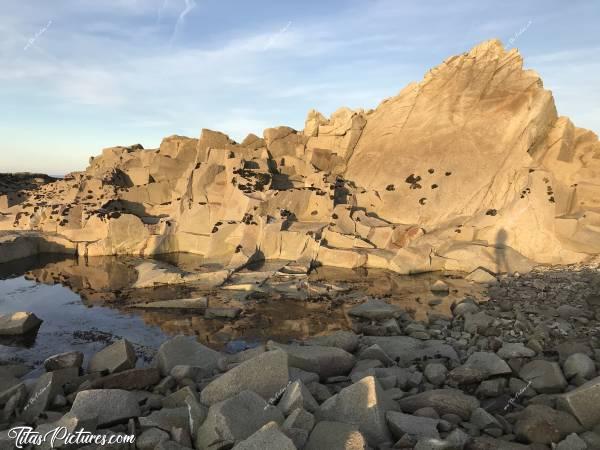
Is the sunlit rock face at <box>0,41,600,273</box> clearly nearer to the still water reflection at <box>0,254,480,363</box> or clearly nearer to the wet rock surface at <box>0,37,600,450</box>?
the wet rock surface at <box>0,37,600,450</box>

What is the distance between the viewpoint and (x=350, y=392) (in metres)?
10.3

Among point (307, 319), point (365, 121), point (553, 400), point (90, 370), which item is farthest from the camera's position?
point (365, 121)

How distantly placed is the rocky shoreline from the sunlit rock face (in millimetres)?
17976

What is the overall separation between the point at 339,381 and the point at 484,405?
4432mm

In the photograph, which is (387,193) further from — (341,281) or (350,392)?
(350,392)

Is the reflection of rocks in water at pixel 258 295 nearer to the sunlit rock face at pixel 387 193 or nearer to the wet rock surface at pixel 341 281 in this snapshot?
the wet rock surface at pixel 341 281

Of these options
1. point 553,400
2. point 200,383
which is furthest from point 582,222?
point 200,383

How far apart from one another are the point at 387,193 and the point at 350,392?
40.8 meters

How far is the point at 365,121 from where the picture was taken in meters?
60.0

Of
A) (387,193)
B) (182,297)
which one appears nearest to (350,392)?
(182,297)

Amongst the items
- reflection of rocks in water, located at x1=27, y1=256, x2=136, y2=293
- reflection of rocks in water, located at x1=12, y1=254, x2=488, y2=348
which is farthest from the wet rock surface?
reflection of rocks in water, located at x1=27, y1=256, x2=136, y2=293

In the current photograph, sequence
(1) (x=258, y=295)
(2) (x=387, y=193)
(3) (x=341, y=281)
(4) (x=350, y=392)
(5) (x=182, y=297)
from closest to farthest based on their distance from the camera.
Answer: (4) (x=350, y=392) → (5) (x=182, y=297) → (1) (x=258, y=295) → (3) (x=341, y=281) → (2) (x=387, y=193)

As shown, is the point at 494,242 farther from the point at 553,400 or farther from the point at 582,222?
the point at 553,400

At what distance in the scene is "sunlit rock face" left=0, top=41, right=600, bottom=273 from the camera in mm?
38062
